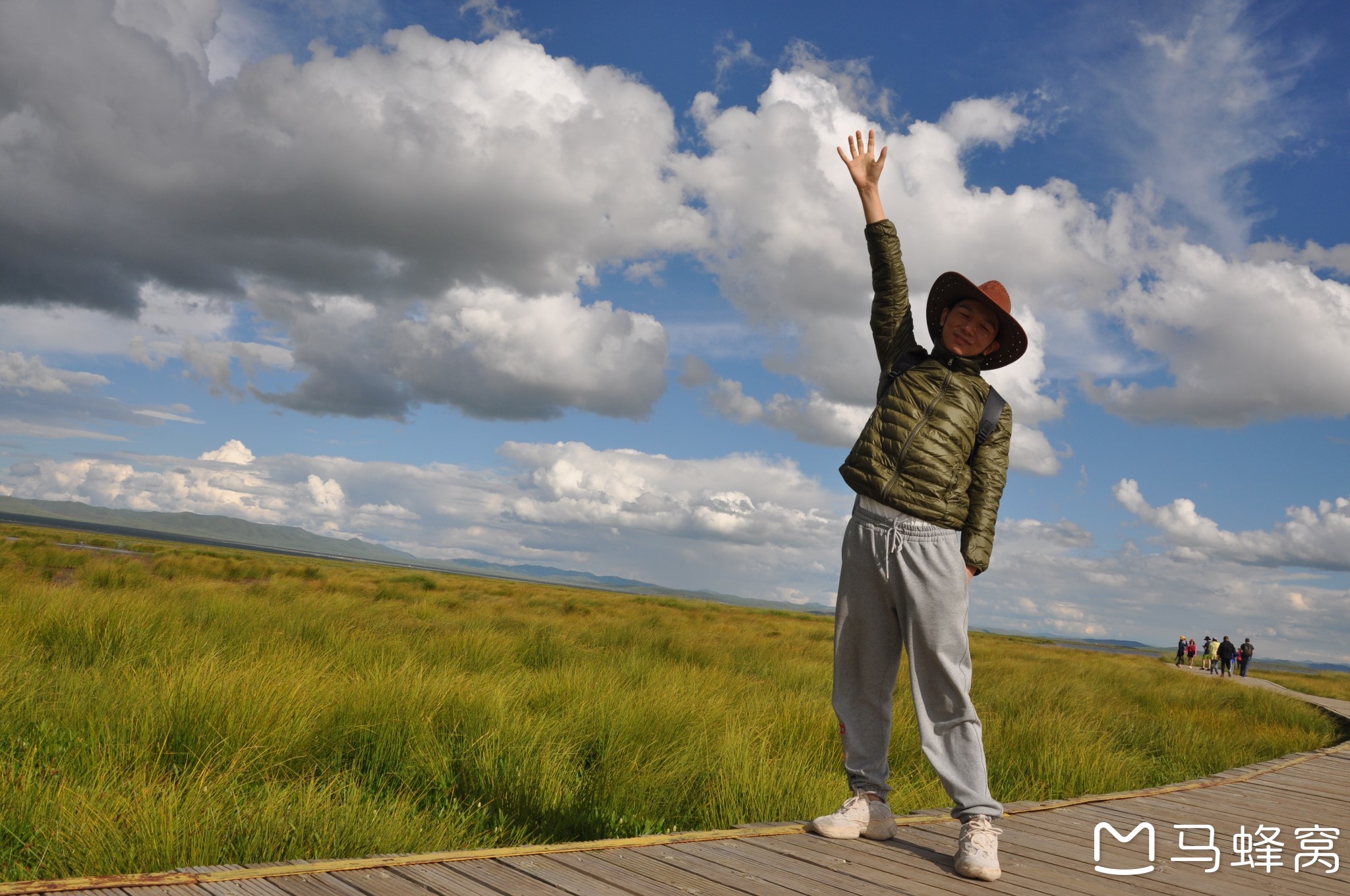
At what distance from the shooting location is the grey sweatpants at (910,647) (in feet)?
9.83

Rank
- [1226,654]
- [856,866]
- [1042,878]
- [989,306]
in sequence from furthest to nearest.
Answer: [1226,654], [989,306], [1042,878], [856,866]

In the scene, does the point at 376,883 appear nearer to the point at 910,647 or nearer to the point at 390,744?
the point at 910,647

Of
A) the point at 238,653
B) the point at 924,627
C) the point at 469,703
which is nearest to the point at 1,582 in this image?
the point at 238,653

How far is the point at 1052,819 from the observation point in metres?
4.00

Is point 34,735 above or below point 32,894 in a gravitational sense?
below

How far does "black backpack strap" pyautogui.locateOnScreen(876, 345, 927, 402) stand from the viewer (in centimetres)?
337

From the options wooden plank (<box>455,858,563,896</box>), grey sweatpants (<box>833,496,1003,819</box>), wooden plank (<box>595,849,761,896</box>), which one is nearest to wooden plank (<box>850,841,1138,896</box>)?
grey sweatpants (<box>833,496,1003,819</box>)

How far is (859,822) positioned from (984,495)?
4.47 ft

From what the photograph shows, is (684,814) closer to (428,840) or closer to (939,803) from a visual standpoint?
(428,840)

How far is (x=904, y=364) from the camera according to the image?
3.39 meters

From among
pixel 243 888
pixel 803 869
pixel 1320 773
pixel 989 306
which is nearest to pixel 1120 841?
pixel 803 869

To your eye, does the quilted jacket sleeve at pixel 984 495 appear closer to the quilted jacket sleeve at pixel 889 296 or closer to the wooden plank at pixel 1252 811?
the quilted jacket sleeve at pixel 889 296

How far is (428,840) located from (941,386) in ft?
9.29

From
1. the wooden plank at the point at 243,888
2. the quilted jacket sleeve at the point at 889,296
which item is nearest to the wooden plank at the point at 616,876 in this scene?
the wooden plank at the point at 243,888
